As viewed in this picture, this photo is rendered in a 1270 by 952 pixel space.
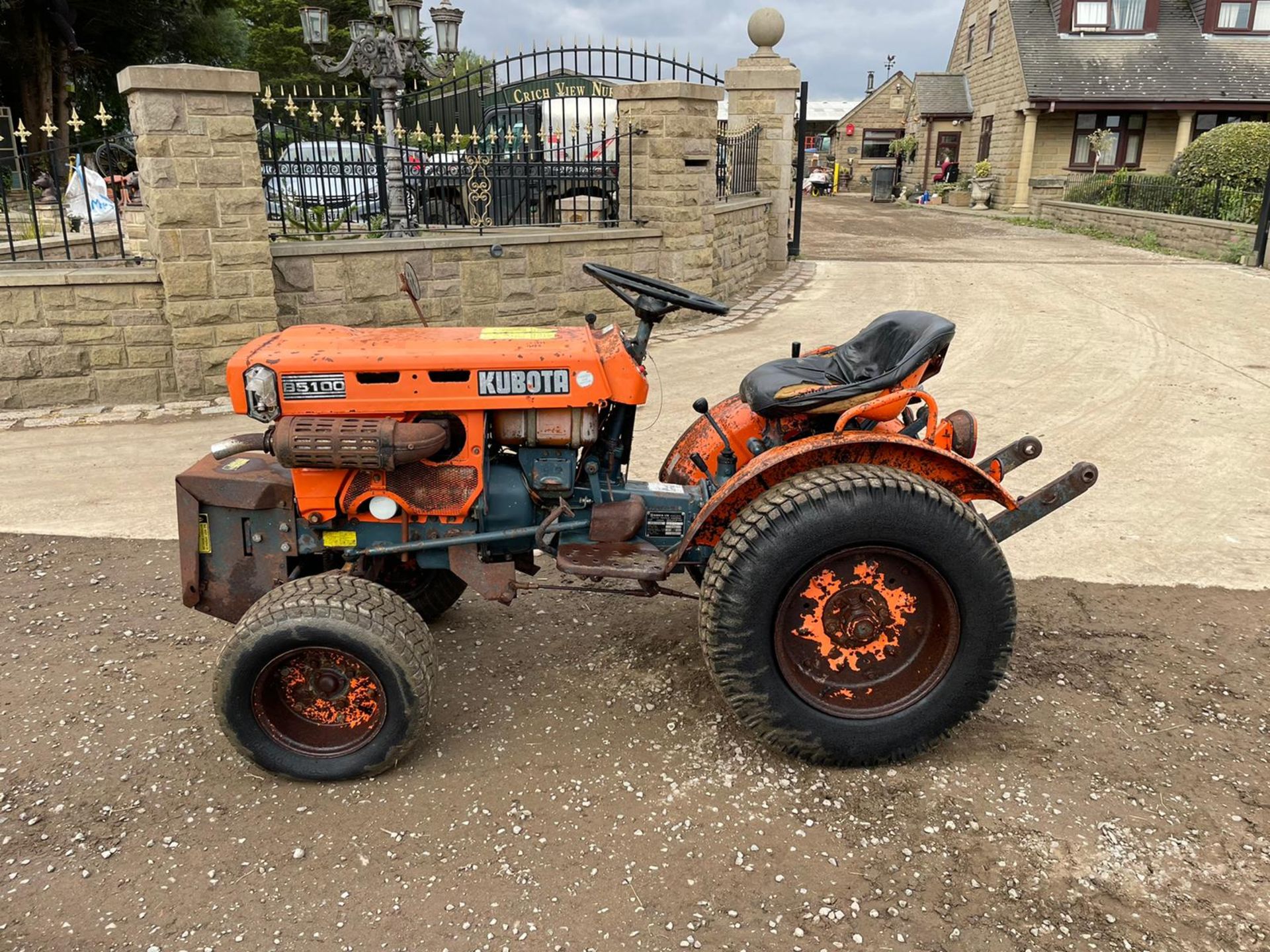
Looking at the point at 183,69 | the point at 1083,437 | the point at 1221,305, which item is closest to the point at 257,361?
the point at 183,69

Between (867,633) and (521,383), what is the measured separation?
1243 millimetres

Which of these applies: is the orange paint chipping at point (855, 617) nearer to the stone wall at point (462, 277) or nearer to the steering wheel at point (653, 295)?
the steering wheel at point (653, 295)

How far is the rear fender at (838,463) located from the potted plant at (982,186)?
86.4 feet

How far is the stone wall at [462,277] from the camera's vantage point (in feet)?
24.1

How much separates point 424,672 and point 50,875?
1.03 metres

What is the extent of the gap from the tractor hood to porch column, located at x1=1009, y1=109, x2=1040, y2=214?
25.6 meters

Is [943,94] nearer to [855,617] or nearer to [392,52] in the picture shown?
[392,52]

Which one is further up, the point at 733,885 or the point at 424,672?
the point at 424,672

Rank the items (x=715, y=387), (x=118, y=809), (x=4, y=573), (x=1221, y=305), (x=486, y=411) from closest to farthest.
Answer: (x=118, y=809), (x=486, y=411), (x=4, y=573), (x=715, y=387), (x=1221, y=305)

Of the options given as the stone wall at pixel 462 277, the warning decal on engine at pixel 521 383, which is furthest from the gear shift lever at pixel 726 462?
the stone wall at pixel 462 277

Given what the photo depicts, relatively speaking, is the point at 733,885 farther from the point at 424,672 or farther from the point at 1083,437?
the point at 1083,437

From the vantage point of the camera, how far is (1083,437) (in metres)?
6.00

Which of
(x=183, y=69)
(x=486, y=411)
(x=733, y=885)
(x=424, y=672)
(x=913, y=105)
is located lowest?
(x=733, y=885)

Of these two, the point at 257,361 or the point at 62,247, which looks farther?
the point at 62,247
